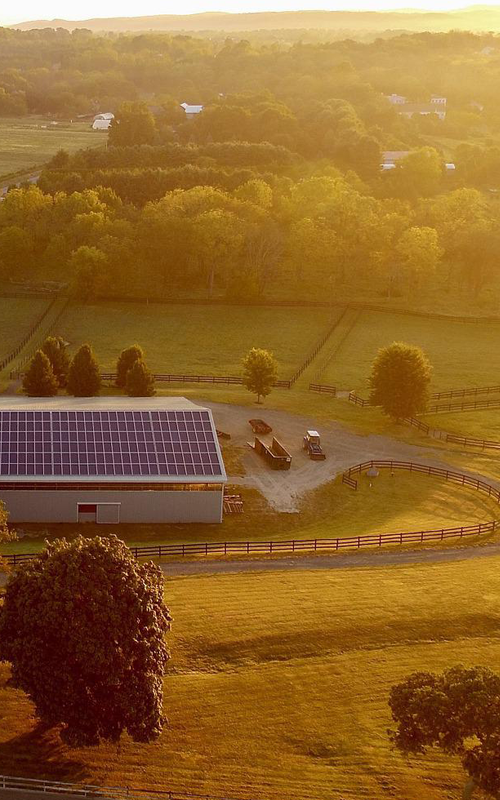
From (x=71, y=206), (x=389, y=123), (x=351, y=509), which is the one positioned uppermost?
(x=389, y=123)

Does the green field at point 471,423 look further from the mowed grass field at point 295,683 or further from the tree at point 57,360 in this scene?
the tree at point 57,360

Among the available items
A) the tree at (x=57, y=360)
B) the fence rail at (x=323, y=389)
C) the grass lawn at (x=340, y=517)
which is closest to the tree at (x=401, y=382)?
the fence rail at (x=323, y=389)

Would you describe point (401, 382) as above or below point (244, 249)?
below

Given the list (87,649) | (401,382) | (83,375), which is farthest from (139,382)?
(87,649)

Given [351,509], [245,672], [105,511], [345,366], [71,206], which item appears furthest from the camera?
[71,206]

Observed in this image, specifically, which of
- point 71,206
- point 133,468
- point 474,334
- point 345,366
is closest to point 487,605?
point 133,468

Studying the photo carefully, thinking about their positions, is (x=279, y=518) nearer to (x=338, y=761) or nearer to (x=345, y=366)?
(x=338, y=761)

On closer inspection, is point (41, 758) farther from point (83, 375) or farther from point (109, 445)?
point (83, 375)

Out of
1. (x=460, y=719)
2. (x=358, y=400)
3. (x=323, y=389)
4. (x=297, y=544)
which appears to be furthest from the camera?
(x=323, y=389)
